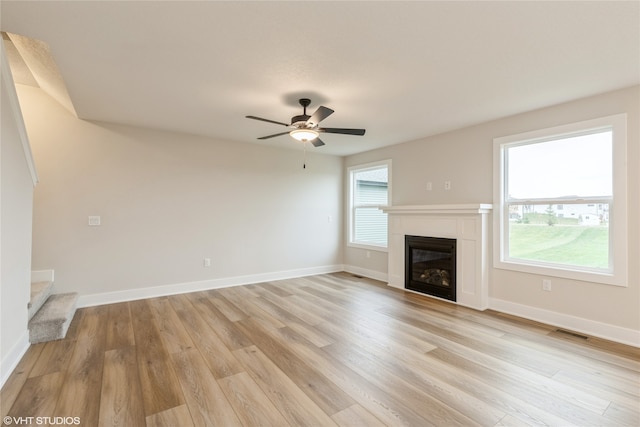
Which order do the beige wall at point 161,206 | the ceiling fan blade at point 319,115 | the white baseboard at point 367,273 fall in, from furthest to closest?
the white baseboard at point 367,273
the beige wall at point 161,206
the ceiling fan blade at point 319,115

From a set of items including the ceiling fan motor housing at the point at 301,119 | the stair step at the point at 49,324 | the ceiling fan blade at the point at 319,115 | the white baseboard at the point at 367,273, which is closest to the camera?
the ceiling fan blade at the point at 319,115

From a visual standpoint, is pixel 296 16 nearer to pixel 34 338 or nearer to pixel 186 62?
pixel 186 62

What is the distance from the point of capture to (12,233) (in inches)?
94.0

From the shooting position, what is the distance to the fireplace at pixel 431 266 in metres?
4.29

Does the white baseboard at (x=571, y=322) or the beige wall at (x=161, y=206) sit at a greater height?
the beige wall at (x=161, y=206)

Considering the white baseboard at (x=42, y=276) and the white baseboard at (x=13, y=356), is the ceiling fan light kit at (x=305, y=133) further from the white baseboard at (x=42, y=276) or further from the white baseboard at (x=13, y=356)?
the white baseboard at (x=42, y=276)

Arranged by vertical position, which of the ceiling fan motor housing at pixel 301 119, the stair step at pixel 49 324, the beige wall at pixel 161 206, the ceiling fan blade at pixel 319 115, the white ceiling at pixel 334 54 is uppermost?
the white ceiling at pixel 334 54

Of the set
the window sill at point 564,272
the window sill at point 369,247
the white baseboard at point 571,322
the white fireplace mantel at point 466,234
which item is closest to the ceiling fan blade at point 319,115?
the white fireplace mantel at point 466,234

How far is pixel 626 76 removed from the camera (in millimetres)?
2666

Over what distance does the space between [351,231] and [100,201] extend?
4.36 metres

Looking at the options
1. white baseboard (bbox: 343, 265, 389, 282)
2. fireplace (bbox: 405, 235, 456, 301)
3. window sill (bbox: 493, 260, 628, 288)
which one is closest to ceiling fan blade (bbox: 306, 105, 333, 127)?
fireplace (bbox: 405, 235, 456, 301)

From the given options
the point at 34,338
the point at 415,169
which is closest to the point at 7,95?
the point at 34,338

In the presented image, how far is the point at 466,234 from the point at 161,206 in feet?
14.6

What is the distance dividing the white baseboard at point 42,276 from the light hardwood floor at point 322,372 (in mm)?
634
